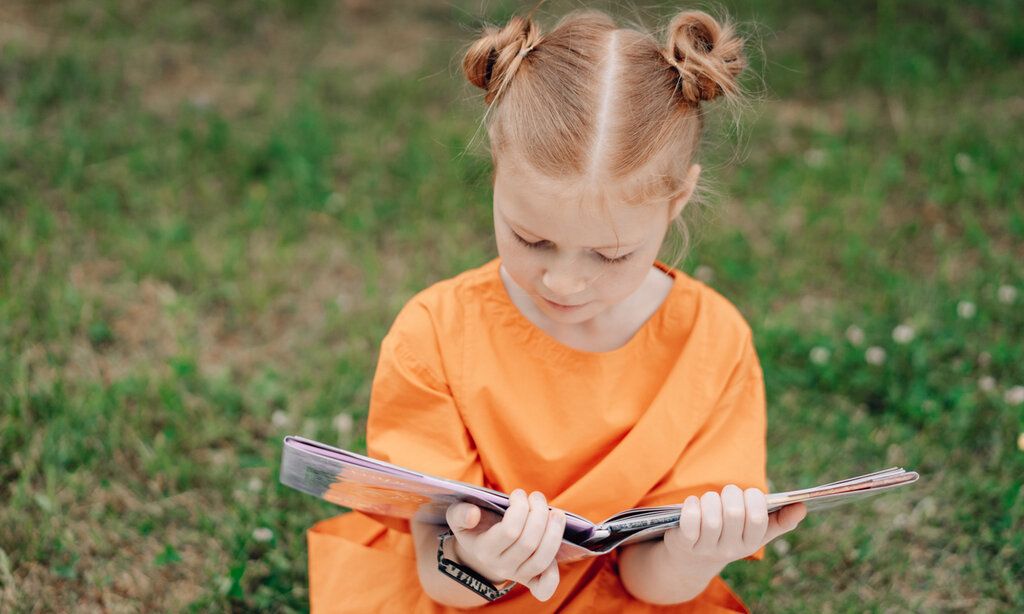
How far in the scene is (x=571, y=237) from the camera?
5.00 feet

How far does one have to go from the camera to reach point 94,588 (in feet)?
7.00

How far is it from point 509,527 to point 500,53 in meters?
0.82

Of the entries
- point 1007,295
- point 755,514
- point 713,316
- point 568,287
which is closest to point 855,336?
point 1007,295

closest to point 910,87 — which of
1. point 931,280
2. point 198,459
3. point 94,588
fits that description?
point 931,280

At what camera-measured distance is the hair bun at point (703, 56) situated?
5.06ft

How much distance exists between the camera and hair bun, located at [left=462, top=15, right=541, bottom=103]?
5.25 ft

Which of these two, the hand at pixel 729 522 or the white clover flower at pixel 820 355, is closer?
the hand at pixel 729 522

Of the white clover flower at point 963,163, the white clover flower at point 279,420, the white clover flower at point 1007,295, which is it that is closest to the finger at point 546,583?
the white clover flower at point 279,420

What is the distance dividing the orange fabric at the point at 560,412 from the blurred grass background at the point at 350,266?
0.32 m

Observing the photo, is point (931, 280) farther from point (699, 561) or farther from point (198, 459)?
point (198, 459)

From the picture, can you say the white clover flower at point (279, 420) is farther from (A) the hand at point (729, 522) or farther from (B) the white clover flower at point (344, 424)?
(A) the hand at point (729, 522)

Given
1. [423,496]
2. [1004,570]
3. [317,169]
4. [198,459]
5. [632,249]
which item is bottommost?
[1004,570]

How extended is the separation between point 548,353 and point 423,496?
1.40 ft

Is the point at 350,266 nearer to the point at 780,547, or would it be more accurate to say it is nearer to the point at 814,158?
the point at 780,547
